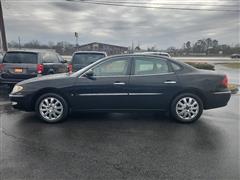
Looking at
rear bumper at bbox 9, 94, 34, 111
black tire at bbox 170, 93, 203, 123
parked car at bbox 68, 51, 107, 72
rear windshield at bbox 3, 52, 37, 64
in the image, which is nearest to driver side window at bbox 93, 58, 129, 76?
black tire at bbox 170, 93, 203, 123

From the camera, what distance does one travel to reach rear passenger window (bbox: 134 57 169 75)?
4.82 metres

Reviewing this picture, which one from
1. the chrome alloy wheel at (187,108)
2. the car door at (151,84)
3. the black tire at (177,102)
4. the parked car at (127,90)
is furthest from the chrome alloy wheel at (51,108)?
the chrome alloy wheel at (187,108)

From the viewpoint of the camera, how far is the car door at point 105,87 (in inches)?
185

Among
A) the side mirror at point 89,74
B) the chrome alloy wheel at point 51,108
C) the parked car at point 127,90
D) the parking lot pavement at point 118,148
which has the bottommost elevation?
the parking lot pavement at point 118,148

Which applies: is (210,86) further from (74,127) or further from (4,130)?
(4,130)

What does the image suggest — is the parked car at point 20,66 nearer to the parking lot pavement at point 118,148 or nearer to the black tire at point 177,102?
the parking lot pavement at point 118,148

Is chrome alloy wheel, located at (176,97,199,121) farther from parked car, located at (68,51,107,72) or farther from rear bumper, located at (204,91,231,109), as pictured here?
parked car, located at (68,51,107,72)

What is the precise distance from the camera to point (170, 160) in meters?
3.16

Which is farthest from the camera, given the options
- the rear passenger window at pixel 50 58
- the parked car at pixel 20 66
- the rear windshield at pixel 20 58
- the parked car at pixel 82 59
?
the rear passenger window at pixel 50 58

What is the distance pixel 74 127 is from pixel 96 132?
1.86 ft

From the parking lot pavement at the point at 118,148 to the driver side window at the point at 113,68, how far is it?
3.76 feet

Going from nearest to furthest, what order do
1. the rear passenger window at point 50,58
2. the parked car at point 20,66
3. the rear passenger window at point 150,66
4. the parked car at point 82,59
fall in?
the rear passenger window at point 150,66 < the parked car at point 20,66 < the parked car at point 82,59 < the rear passenger window at point 50,58

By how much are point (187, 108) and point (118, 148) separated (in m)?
2.12

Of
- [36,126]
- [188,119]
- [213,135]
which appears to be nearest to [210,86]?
[188,119]
